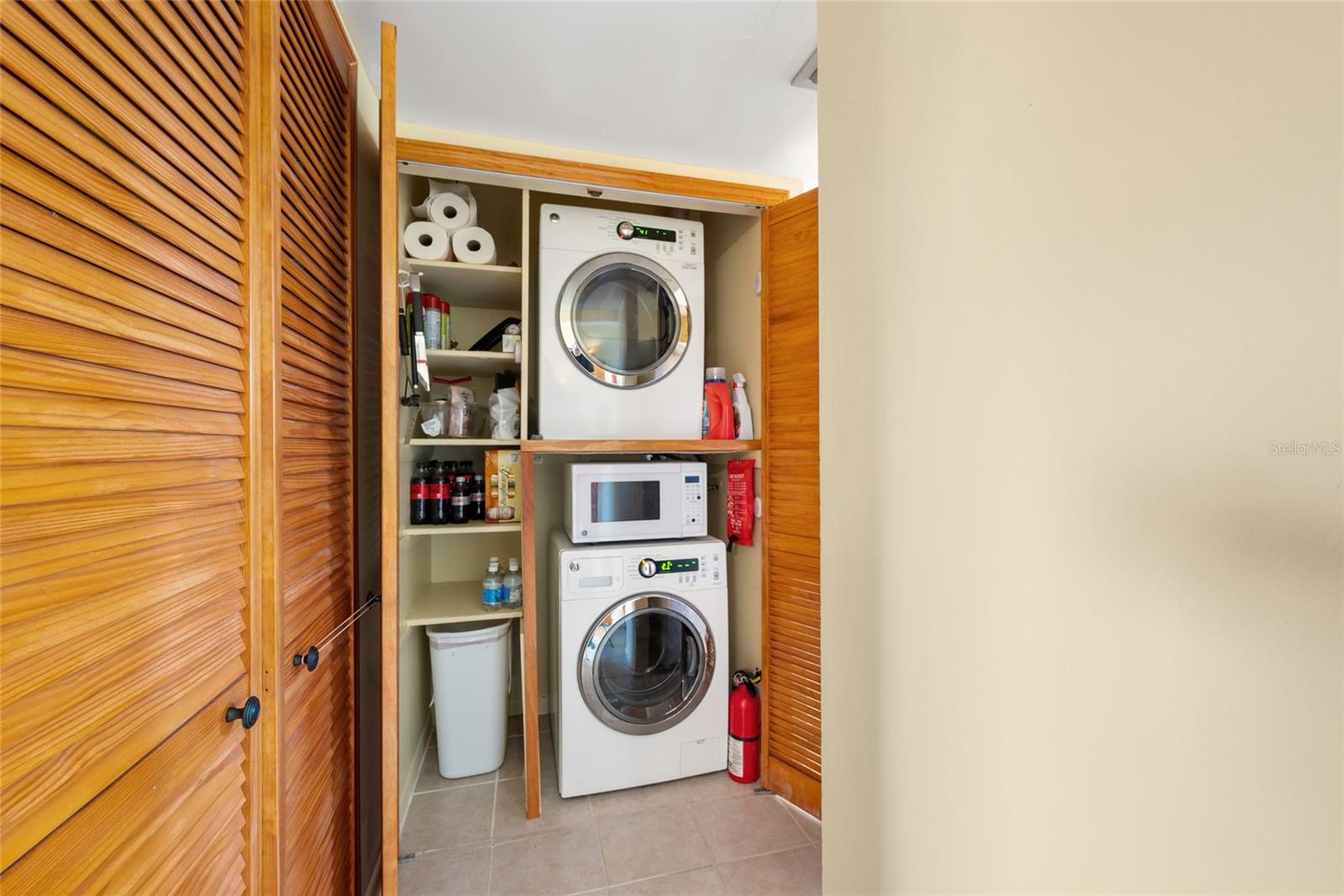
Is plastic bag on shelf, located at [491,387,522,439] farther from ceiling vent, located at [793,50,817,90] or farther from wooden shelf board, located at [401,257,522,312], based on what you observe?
ceiling vent, located at [793,50,817,90]

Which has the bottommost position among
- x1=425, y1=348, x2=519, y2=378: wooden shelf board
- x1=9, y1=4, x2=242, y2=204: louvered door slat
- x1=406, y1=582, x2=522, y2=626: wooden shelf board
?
x1=406, y1=582, x2=522, y2=626: wooden shelf board

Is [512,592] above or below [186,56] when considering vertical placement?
below

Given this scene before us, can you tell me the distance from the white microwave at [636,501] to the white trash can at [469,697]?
55 centimetres

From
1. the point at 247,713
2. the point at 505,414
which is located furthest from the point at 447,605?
the point at 247,713

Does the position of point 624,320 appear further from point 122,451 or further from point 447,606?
point 122,451

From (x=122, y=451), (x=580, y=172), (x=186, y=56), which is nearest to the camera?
(x=122, y=451)

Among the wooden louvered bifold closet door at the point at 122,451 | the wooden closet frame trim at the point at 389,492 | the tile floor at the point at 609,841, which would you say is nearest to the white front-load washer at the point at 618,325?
the wooden closet frame trim at the point at 389,492

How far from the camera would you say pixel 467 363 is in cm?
215

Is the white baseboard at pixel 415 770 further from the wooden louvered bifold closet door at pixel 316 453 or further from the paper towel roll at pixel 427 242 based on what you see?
the paper towel roll at pixel 427 242

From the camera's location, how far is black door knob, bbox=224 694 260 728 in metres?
0.80

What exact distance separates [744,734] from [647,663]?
46 centimetres

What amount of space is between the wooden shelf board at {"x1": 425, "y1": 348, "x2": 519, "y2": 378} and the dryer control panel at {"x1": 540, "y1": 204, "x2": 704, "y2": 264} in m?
0.46

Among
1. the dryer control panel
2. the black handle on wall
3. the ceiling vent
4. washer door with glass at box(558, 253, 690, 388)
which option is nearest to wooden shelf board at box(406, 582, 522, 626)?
the black handle on wall

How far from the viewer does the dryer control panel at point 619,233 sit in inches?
80.9
